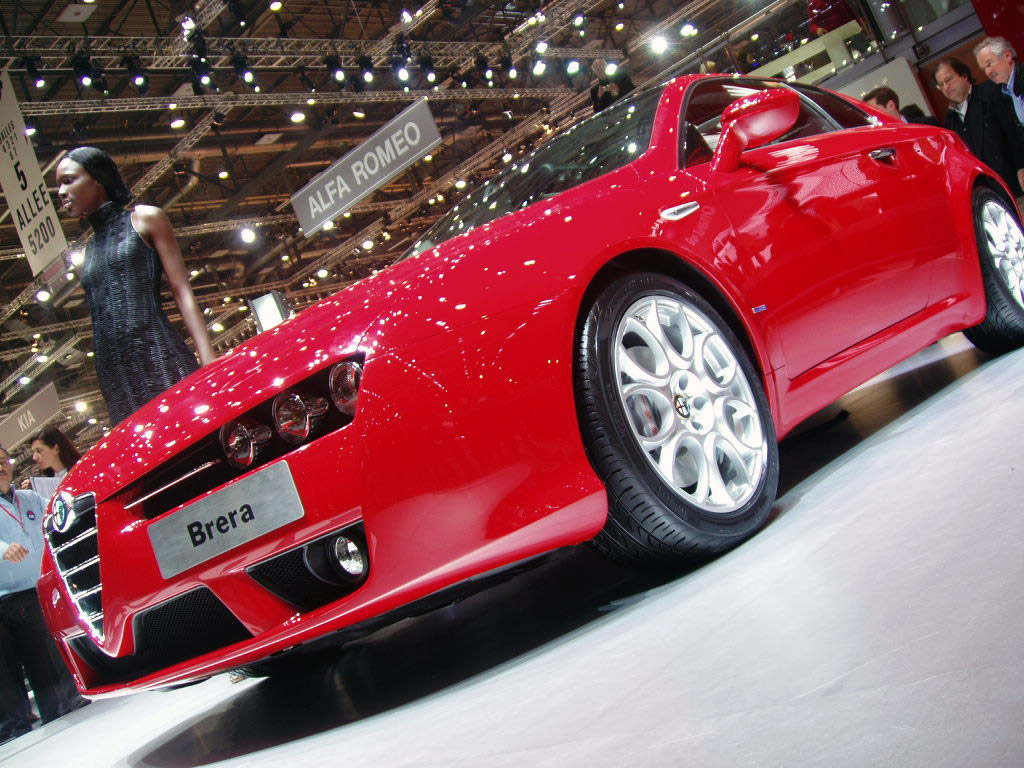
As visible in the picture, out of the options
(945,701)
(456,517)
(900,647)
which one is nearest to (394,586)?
(456,517)

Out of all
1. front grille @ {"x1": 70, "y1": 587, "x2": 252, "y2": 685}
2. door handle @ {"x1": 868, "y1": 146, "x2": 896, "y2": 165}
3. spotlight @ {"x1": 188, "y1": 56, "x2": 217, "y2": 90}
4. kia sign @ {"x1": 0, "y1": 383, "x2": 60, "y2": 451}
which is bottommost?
front grille @ {"x1": 70, "y1": 587, "x2": 252, "y2": 685}

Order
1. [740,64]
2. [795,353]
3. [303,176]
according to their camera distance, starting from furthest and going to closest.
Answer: [303,176], [740,64], [795,353]

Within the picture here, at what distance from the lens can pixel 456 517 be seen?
195cm

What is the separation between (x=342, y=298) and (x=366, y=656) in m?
1.21

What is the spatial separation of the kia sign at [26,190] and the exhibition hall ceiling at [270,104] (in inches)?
154

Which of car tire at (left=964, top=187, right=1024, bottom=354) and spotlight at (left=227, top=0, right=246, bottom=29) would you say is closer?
car tire at (left=964, top=187, right=1024, bottom=354)

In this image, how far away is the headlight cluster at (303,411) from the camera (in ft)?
6.57

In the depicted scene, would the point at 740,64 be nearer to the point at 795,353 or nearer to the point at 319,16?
the point at 319,16

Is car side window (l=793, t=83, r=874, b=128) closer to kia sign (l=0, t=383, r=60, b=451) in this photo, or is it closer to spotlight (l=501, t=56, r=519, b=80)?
spotlight (l=501, t=56, r=519, b=80)

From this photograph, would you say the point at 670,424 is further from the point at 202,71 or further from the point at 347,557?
the point at 202,71

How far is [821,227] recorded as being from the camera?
288cm

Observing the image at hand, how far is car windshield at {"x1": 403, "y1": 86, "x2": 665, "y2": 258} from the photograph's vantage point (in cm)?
289

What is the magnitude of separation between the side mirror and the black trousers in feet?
13.1

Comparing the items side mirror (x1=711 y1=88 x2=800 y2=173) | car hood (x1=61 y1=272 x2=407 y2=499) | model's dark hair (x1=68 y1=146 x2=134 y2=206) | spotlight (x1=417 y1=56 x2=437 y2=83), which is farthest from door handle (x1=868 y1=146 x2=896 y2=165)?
spotlight (x1=417 y1=56 x2=437 y2=83)
